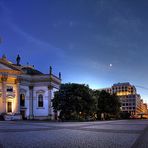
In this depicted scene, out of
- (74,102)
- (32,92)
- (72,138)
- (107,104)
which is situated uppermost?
(32,92)

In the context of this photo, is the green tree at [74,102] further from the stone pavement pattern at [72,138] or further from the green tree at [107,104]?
the stone pavement pattern at [72,138]

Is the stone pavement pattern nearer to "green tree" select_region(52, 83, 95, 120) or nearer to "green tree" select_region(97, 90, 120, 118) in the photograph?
"green tree" select_region(52, 83, 95, 120)

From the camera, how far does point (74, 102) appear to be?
6178cm

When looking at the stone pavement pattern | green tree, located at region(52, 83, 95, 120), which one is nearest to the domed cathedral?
green tree, located at region(52, 83, 95, 120)

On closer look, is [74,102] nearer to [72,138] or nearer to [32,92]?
[32,92]

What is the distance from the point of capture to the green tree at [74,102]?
2431 inches

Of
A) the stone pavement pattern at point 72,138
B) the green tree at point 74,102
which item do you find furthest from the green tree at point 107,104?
the stone pavement pattern at point 72,138

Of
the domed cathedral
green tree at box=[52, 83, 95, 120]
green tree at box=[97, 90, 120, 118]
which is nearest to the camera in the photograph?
green tree at box=[52, 83, 95, 120]

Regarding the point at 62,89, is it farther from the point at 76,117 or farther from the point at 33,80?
the point at 33,80

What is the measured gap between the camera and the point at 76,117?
6162cm

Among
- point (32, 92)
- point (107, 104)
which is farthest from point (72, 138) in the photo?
point (107, 104)

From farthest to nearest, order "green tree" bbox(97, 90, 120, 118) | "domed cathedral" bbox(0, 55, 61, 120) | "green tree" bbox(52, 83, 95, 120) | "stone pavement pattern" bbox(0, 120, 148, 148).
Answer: "green tree" bbox(97, 90, 120, 118) → "domed cathedral" bbox(0, 55, 61, 120) → "green tree" bbox(52, 83, 95, 120) → "stone pavement pattern" bbox(0, 120, 148, 148)

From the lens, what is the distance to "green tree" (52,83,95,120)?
61.8 meters

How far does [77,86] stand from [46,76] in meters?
18.0
